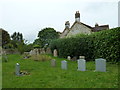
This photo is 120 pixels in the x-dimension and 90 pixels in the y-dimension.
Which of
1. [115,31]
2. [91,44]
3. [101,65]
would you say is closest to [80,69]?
[101,65]

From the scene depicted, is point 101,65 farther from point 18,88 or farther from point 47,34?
point 47,34

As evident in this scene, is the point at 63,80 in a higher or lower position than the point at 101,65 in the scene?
lower

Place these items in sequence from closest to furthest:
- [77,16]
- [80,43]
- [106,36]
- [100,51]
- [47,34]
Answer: [106,36] → [100,51] → [80,43] → [77,16] → [47,34]

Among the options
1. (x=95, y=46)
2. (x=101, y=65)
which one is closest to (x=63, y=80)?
(x=101, y=65)

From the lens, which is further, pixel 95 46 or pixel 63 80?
pixel 95 46

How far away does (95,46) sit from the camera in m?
14.4

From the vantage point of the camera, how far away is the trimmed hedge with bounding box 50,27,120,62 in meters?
11.4

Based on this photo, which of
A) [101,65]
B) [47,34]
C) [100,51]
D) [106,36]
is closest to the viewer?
[101,65]

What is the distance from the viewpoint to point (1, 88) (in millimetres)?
5703

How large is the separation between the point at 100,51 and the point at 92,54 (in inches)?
85.3

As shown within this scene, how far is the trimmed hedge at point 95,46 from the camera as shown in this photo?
11.4 m

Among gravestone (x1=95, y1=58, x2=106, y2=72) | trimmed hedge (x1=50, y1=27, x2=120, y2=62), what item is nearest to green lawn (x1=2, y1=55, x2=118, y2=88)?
gravestone (x1=95, y1=58, x2=106, y2=72)

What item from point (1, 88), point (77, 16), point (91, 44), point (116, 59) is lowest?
point (1, 88)

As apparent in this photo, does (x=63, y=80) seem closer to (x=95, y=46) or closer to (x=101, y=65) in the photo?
(x=101, y=65)
